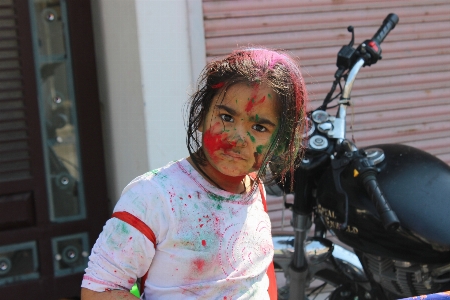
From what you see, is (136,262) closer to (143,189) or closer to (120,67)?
(143,189)

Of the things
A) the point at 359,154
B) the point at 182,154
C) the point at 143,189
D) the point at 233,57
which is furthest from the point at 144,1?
the point at 143,189

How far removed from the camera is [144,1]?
2885mm

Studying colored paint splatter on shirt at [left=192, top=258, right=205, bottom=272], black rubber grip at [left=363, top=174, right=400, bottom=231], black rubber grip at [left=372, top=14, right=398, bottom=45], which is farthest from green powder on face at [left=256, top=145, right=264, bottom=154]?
black rubber grip at [left=372, top=14, right=398, bottom=45]

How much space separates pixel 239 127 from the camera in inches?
54.7

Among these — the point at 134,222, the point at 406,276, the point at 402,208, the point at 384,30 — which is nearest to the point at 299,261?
the point at 406,276

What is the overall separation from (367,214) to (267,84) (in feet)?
3.02

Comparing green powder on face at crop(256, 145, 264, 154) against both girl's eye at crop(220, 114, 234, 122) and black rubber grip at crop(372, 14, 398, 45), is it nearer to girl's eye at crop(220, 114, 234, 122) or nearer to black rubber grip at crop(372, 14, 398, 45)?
girl's eye at crop(220, 114, 234, 122)

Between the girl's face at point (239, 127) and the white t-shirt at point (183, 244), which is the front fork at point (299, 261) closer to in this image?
the white t-shirt at point (183, 244)

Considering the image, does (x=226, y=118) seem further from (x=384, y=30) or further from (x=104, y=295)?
(x=384, y=30)

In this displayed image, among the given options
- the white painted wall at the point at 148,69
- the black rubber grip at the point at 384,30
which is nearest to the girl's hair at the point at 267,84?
the black rubber grip at the point at 384,30

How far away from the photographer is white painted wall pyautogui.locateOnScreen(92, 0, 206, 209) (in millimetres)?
2928

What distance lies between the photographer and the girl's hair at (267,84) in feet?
4.50

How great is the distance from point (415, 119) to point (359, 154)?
5.67 feet

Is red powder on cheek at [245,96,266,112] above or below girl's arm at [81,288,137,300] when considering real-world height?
above
